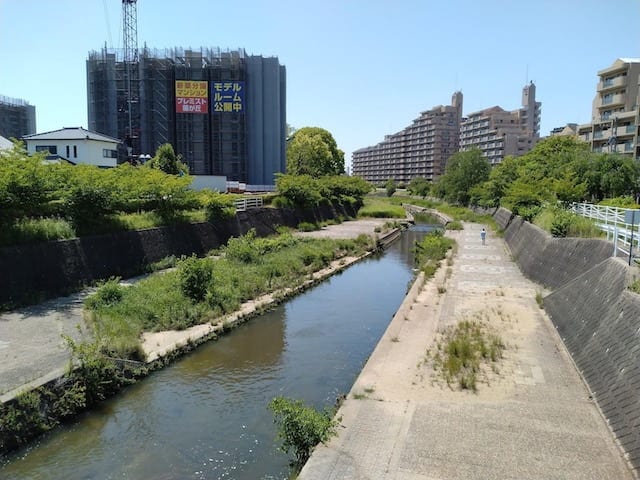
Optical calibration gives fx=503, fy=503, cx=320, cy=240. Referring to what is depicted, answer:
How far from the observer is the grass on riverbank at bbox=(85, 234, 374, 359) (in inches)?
473

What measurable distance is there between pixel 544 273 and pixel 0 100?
3271 inches

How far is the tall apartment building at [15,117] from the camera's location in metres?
75.2

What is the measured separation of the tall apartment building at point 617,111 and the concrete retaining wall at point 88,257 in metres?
44.4

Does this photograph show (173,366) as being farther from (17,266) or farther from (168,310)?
(17,266)

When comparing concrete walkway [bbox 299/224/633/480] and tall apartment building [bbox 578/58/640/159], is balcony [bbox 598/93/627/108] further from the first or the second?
concrete walkway [bbox 299/224/633/480]

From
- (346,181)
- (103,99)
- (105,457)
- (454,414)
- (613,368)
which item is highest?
(103,99)

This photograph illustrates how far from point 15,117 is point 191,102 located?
41.6m

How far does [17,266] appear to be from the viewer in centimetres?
1479

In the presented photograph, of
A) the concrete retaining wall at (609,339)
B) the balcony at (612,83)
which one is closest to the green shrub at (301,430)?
the concrete retaining wall at (609,339)

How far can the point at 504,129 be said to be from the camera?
102 metres

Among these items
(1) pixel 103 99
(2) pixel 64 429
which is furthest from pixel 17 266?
(1) pixel 103 99

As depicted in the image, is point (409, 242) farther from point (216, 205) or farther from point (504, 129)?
point (504, 129)

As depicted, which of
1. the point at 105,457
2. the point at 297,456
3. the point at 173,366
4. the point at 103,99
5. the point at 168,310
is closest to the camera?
the point at 297,456

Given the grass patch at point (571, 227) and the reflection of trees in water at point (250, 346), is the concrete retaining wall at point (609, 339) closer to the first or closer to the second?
the grass patch at point (571, 227)
